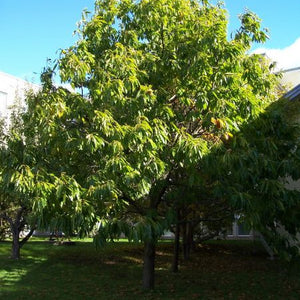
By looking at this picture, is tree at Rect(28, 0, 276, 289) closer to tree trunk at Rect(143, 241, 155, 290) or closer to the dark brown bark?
tree trunk at Rect(143, 241, 155, 290)

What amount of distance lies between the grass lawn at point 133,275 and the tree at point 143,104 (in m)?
2.18

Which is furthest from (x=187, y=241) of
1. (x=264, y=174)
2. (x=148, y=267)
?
(x=264, y=174)

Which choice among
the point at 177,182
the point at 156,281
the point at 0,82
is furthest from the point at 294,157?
the point at 0,82

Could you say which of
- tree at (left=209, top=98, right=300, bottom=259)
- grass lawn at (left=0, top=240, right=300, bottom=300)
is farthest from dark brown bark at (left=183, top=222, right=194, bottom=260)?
tree at (left=209, top=98, right=300, bottom=259)

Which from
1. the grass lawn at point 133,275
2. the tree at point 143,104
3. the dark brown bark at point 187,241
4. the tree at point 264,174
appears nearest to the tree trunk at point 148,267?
the grass lawn at point 133,275

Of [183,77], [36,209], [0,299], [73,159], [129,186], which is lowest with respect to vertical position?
[0,299]

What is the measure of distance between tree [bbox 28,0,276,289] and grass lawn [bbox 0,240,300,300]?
2181 mm

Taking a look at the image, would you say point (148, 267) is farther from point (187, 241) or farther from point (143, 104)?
point (187, 241)

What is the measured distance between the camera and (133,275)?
464 inches

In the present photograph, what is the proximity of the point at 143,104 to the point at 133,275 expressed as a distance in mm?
5984

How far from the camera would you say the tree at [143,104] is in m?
6.75

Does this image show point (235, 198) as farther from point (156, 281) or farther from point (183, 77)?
point (156, 281)

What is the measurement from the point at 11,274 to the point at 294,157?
26.5 ft

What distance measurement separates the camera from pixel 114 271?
12438 mm
